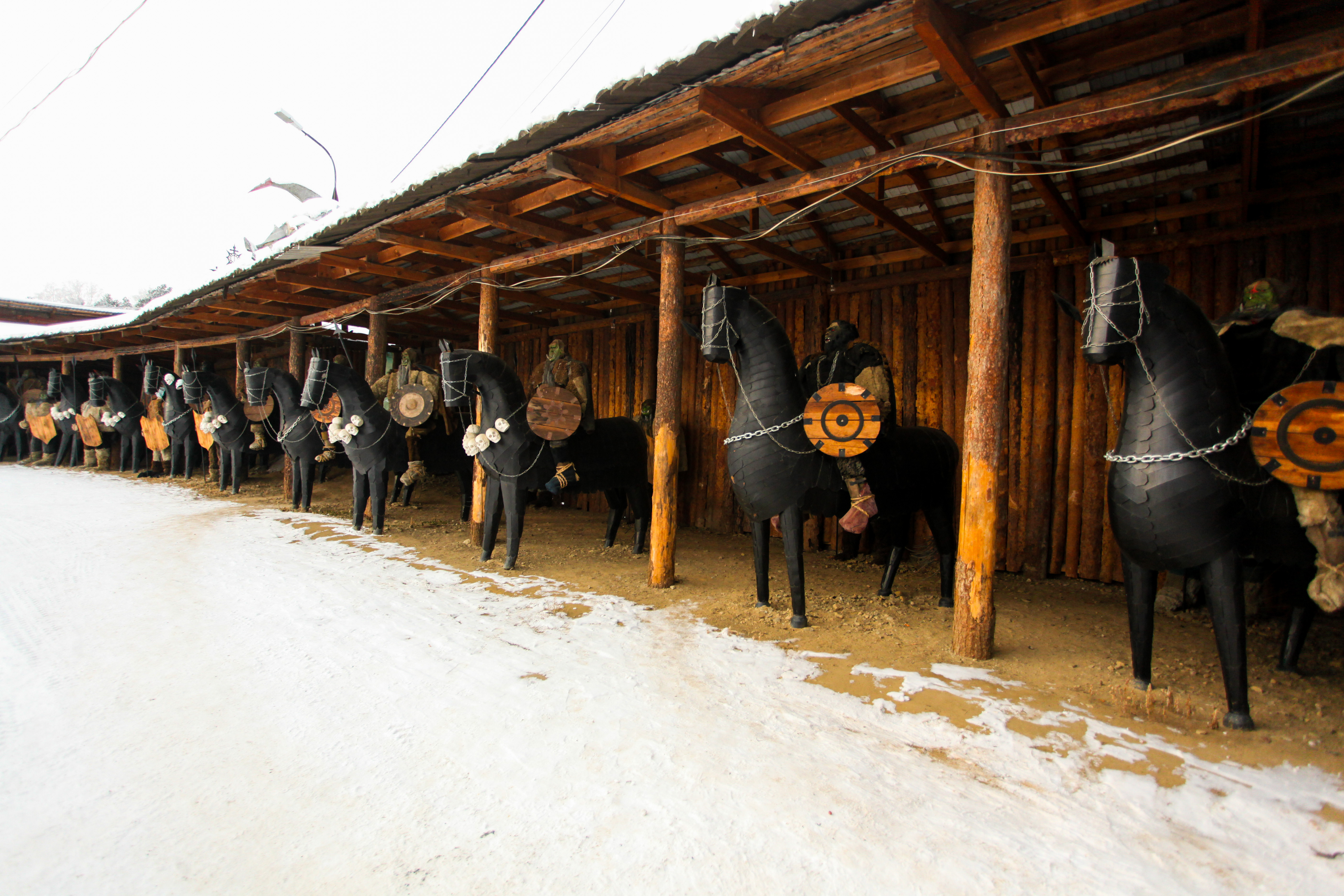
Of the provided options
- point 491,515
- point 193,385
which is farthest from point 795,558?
point 193,385

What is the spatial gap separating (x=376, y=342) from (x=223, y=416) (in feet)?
13.6

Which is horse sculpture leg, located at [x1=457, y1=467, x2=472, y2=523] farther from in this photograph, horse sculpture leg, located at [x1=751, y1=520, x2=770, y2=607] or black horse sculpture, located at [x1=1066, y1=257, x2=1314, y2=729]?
A: black horse sculpture, located at [x1=1066, y1=257, x2=1314, y2=729]

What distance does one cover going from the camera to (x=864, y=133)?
4.11 meters

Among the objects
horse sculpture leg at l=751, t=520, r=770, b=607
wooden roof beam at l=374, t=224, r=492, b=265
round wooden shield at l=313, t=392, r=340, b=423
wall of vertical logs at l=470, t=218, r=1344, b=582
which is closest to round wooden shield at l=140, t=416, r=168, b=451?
round wooden shield at l=313, t=392, r=340, b=423

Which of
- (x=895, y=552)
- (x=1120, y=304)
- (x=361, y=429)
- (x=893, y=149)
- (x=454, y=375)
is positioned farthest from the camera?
(x=361, y=429)

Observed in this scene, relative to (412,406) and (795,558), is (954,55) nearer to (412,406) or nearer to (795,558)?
(795,558)

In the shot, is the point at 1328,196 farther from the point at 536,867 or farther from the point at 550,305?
the point at 550,305

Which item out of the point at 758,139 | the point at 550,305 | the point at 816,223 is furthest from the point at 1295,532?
the point at 550,305

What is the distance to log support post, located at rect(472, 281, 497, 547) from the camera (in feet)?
22.2

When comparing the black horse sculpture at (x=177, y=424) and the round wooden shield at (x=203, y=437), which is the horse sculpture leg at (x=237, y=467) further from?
the black horse sculpture at (x=177, y=424)

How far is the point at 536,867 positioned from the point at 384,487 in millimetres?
6490

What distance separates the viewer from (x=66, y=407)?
14.0 metres

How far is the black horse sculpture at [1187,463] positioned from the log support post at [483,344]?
574cm

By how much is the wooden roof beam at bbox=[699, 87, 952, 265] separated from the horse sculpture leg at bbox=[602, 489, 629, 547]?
396cm
